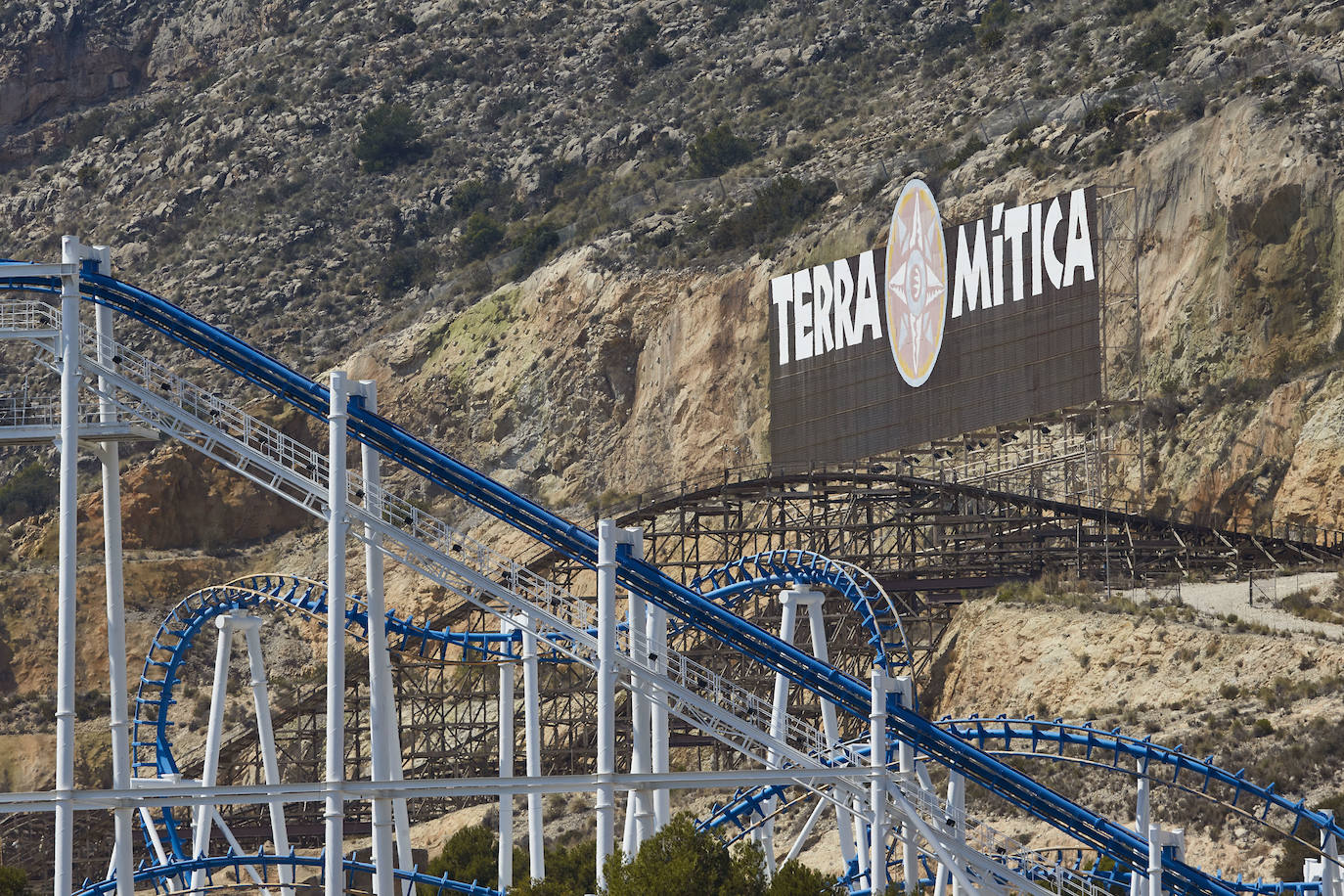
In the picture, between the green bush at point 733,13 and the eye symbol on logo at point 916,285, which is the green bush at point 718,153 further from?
the eye symbol on logo at point 916,285

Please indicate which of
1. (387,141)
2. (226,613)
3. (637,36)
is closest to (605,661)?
(226,613)

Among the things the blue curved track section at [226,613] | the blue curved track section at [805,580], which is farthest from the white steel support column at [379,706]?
the blue curved track section at [805,580]

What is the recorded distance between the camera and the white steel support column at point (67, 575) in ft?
87.9

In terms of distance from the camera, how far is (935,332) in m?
55.2

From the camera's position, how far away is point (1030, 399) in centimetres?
5212

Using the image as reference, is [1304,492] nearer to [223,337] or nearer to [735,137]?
[223,337]

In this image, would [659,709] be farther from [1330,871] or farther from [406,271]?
[406,271]

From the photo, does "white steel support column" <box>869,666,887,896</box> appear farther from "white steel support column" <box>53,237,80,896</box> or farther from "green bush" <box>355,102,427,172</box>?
"green bush" <box>355,102,427,172</box>

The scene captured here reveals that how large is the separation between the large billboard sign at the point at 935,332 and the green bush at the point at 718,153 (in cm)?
2695

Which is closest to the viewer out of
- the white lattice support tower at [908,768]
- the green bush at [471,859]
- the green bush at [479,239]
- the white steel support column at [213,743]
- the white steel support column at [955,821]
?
the white steel support column at [955,821]

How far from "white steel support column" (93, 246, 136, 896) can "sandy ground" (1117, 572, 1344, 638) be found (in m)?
24.2

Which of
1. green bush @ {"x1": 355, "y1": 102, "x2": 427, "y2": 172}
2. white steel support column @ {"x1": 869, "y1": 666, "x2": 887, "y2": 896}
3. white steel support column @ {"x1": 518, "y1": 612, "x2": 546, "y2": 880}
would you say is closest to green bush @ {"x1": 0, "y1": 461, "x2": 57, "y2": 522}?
green bush @ {"x1": 355, "y1": 102, "x2": 427, "y2": 172}

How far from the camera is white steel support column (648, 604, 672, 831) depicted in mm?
28781

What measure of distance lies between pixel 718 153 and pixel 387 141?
18.7 m
